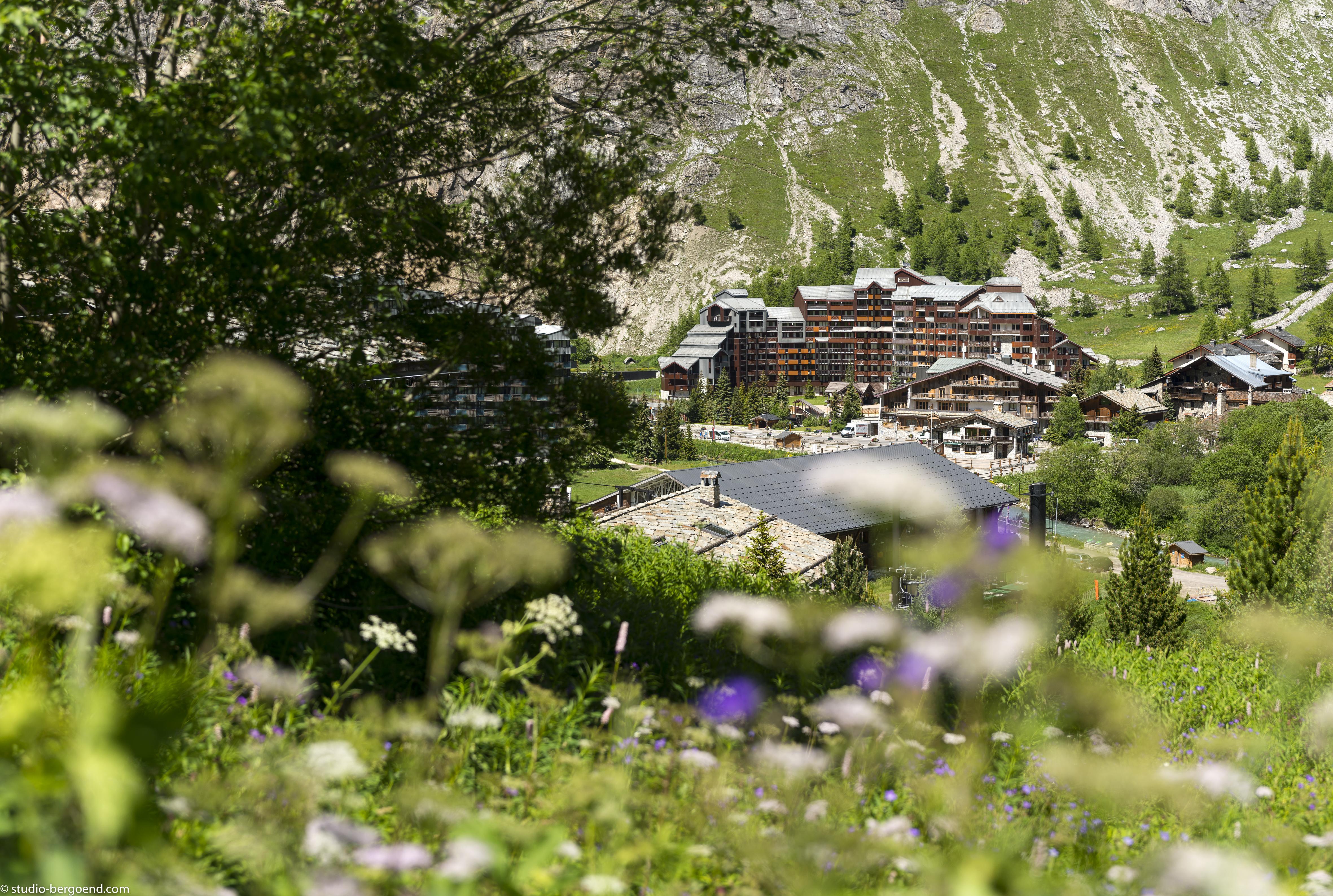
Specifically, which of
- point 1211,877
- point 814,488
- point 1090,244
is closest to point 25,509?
point 1211,877

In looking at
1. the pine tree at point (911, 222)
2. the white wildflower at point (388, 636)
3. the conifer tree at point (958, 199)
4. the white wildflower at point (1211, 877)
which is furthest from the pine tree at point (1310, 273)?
the white wildflower at point (1211, 877)

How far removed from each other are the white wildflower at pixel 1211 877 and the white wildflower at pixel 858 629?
2203 mm

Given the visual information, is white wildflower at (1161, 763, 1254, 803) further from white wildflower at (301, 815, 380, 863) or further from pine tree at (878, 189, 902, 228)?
pine tree at (878, 189, 902, 228)

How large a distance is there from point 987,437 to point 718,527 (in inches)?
2792

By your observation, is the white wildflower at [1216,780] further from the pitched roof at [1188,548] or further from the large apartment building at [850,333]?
the large apartment building at [850,333]

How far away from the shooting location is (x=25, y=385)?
5.30 m

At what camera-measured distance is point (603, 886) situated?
8.03 feet

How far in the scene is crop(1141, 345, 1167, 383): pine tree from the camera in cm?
10362

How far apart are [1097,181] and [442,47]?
214 m

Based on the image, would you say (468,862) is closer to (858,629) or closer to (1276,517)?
(858,629)

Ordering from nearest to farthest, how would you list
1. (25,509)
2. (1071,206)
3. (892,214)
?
(25,509)
(1071,206)
(892,214)

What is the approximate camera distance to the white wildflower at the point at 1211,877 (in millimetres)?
1756

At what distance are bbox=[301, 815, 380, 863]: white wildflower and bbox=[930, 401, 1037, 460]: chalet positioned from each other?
93565 millimetres

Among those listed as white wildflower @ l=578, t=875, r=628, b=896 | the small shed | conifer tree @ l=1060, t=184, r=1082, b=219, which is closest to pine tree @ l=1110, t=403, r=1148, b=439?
the small shed
